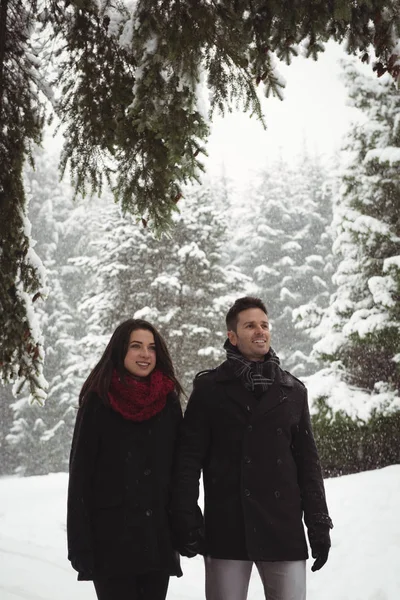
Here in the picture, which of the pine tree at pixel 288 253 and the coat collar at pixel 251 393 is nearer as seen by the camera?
the coat collar at pixel 251 393

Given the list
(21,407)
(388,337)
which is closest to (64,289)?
(21,407)

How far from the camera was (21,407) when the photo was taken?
25.4 m

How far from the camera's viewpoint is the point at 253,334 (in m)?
3.57

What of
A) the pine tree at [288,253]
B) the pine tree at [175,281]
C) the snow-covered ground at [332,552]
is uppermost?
the pine tree at [288,253]

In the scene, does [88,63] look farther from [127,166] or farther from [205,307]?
[205,307]

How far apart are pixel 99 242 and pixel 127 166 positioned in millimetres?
14178

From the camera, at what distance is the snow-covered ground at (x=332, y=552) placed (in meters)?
5.69

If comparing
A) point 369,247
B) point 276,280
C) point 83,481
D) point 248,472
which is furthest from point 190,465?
point 276,280

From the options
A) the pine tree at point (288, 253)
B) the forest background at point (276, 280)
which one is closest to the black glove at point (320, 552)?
the forest background at point (276, 280)

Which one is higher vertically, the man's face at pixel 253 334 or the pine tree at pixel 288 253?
the pine tree at pixel 288 253

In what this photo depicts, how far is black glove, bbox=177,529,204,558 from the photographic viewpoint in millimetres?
3258

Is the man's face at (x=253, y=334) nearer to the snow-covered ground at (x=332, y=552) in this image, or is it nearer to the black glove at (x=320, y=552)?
the black glove at (x=320, y=552)

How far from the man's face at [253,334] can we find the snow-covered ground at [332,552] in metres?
3.21

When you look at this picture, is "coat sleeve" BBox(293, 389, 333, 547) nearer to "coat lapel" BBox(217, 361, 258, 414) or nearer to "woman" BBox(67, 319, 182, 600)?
"coat lapel" BBox(217, 361, 258, 414)
